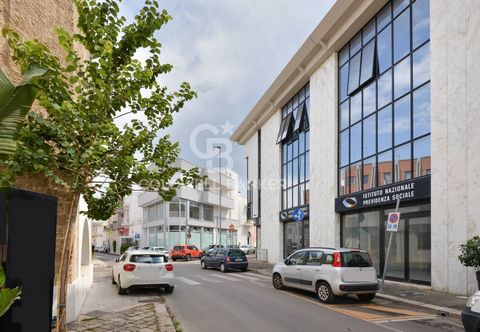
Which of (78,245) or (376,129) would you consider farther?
(376,129)

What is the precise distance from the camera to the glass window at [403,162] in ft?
51.8

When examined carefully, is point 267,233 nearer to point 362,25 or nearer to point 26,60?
point 362,25

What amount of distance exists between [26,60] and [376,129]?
50.6 feet

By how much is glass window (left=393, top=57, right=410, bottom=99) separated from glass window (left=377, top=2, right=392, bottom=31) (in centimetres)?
232

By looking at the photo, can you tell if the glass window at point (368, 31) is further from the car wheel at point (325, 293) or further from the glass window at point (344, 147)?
the car wheel at point (325, 293)

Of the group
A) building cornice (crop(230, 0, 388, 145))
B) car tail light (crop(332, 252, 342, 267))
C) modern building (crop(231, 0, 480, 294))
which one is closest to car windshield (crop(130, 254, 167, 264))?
car tail light (crop(332, 252, 342, 267))

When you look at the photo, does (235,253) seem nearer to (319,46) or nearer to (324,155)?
(324,155)

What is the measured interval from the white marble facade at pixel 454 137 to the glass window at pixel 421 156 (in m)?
0.53

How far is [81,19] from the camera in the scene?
19.3ft

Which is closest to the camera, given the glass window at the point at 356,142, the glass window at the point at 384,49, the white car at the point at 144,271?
the white car at the point at 144,271

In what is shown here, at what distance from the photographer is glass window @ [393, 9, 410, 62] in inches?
640

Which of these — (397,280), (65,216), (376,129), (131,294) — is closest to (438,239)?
(397,280)

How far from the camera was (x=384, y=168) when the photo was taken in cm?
1741

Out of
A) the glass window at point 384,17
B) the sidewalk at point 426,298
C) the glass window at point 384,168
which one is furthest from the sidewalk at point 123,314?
the glass window at point 384,17
